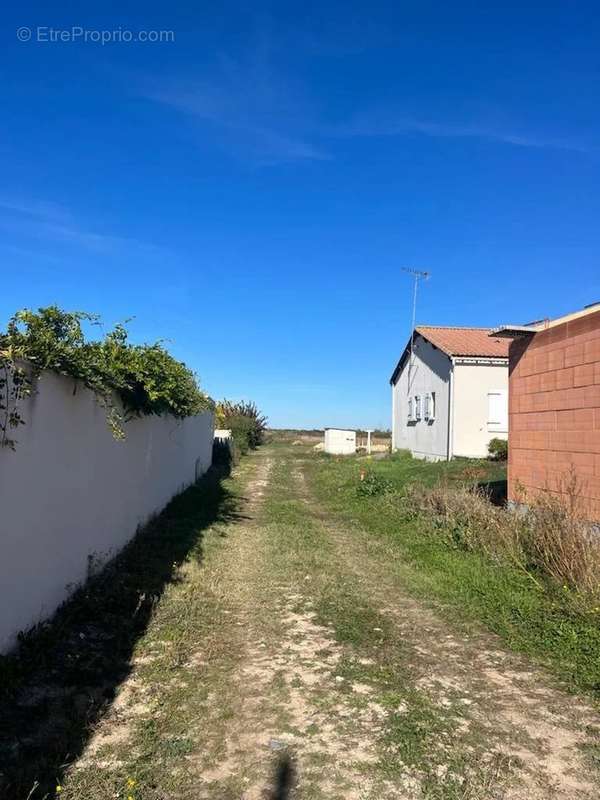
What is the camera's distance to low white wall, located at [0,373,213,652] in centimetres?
427

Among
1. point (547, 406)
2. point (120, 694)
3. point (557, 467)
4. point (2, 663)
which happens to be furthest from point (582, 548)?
point (2, 663)

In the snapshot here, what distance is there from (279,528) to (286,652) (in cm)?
572

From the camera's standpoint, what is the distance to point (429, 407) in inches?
992

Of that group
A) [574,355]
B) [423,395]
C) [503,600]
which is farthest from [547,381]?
[423,395]

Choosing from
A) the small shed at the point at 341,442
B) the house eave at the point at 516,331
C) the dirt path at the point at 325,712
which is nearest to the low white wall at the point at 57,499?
the dirt path at the point at 325,712

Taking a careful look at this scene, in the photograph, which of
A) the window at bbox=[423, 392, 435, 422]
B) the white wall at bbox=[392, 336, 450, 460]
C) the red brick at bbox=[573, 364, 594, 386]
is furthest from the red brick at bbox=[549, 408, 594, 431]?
the window at bbox=[423, 392, 435, 422]

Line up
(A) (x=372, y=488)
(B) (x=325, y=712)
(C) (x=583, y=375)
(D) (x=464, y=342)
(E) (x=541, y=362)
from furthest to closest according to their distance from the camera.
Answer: (D) (x=464, y=342), (A) (x=372, y=488), (E) (x=541, y=362), (C) (x=583, y=375), (B) (x=325, y=712)

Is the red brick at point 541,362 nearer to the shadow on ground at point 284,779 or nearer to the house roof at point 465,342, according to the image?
the shadow on ground at point 284,779

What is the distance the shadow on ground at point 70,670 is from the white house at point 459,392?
54.3 feet

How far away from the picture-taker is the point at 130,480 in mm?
8305

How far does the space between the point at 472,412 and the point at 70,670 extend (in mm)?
20022

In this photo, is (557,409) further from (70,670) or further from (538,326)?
(70,670)

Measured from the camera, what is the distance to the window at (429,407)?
2492 cm

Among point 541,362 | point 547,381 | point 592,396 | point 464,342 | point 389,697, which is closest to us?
point 389,697
